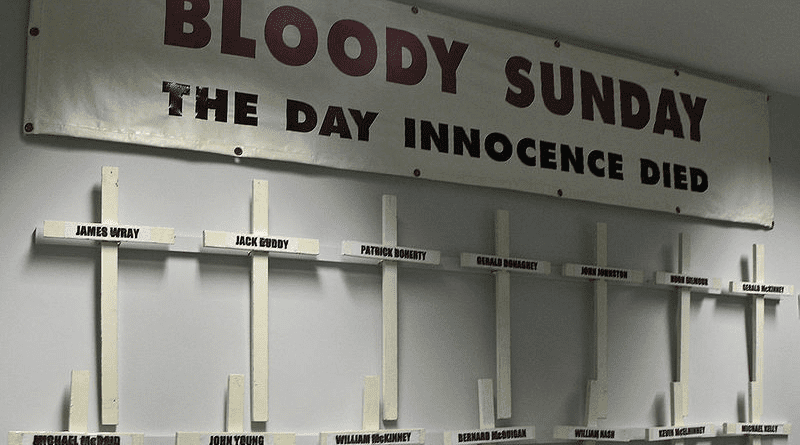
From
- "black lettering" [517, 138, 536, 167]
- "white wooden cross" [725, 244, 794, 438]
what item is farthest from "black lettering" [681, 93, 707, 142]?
"black lettering" [517, 138, 536, 167]

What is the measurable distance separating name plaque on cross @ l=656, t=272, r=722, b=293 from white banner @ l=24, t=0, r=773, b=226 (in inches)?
11.7

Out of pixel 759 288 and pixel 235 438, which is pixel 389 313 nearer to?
pixel 235 438

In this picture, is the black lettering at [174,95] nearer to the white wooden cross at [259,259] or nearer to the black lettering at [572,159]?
the white wooden cross at [259,259]

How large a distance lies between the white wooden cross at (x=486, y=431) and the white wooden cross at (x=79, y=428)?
113cm

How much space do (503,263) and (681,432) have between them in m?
1.09

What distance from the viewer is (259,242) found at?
2.94 meters

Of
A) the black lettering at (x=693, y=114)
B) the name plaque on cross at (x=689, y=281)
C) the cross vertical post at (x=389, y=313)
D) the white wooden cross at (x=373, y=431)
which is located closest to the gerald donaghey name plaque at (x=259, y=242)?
the cross vertical post at (x=389, y=313)

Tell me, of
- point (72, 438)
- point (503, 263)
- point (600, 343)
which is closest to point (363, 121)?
point (503, 263)

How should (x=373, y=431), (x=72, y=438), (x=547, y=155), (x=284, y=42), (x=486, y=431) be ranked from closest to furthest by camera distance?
(x=72, y=438) → (x=373, y=431) → (x=284, y=42) → (x=486, y=431) → (x=547, y=155)

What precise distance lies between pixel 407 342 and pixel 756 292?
70.1 inches

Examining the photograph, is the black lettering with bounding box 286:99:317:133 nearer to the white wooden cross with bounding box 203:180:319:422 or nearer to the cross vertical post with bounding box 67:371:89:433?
the white wooden cross with bounding box 203:180:319:422

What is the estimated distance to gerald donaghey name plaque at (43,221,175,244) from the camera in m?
2.67

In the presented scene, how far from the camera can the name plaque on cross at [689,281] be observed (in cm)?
384

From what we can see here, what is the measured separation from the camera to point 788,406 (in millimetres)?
4164
